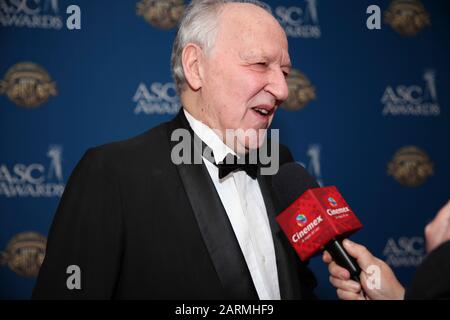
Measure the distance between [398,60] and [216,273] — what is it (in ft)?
6.36

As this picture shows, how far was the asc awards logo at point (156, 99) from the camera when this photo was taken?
214 centimetres

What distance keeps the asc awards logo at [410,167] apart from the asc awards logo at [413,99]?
0.76 feet

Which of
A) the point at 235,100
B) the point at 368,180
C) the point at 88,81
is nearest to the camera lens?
Result: the point at 235,100

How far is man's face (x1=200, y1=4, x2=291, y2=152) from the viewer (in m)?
1.28

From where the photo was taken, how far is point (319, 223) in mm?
1017

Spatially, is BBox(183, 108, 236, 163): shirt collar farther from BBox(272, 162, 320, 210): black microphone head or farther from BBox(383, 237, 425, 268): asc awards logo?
BBox(383, 237, 425, 268): asc awards logo

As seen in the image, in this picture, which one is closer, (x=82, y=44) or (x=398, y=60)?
(x=82, y=44)

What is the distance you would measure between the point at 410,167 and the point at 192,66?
65.6 inches

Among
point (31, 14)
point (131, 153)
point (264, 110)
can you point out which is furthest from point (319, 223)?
point (31, 14)

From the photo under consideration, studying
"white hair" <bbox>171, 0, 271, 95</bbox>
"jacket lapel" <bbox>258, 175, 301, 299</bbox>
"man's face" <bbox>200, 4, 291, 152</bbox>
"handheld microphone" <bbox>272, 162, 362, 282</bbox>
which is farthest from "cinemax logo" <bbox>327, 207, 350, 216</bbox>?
"white hair" <bbox>171, 0, 271, 95</bbox>

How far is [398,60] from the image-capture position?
2443 millimetres
